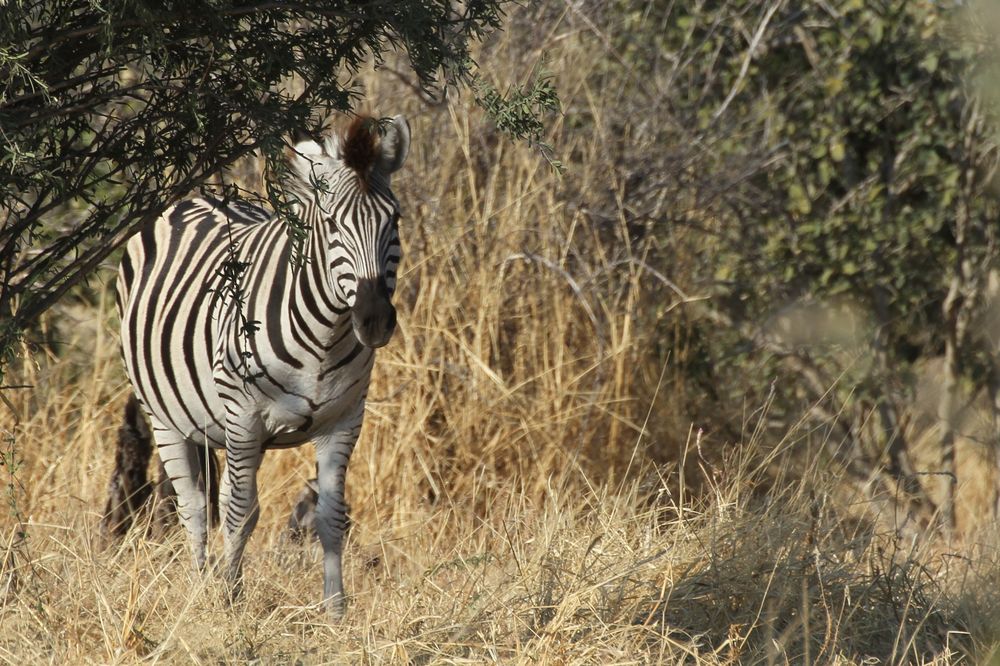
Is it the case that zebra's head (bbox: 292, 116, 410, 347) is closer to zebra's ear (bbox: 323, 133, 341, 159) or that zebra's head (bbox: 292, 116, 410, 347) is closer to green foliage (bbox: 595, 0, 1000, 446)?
zebra's ear (bbox: 323, 133, 341, 159)

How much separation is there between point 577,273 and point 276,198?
3.67m

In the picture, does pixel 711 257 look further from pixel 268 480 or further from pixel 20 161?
pixel 20 161

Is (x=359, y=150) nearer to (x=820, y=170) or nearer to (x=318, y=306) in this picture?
(x=318, y=306)

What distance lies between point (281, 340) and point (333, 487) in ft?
1.96

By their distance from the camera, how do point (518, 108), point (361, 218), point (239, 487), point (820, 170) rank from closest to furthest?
point (518, 108), point (361, 218), point (239, 487), point (820, 170)

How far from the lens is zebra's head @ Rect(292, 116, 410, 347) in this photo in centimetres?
381

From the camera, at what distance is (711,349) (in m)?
7.88

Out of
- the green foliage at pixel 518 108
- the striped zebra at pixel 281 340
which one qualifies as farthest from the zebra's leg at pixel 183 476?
the green foliage at pixel 518 108

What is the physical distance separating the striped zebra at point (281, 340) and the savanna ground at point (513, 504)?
267 millimetres

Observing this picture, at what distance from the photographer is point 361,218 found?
3.97m

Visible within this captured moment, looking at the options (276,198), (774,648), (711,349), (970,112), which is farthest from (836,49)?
(276,198)

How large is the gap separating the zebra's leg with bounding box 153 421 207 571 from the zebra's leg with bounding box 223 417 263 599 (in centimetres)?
41

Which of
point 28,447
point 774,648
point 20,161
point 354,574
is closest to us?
point 20,161

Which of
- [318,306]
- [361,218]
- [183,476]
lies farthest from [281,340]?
[183,476]
